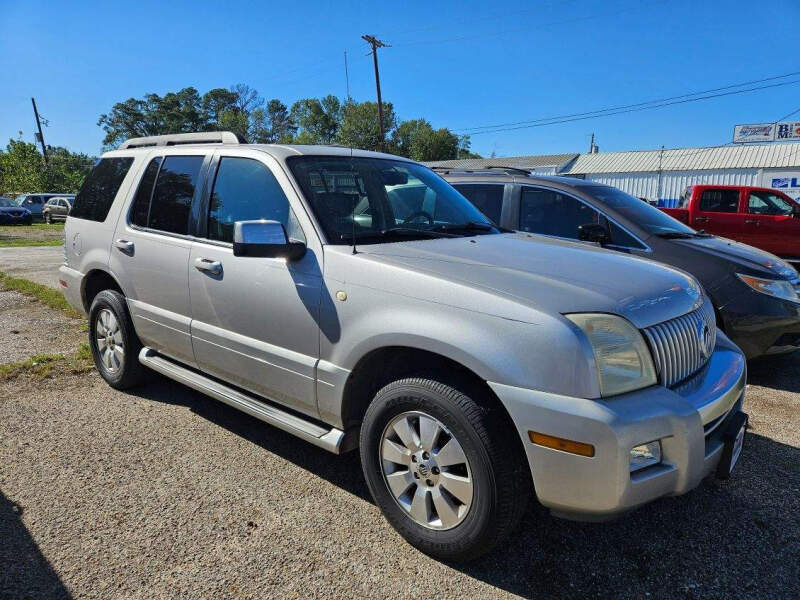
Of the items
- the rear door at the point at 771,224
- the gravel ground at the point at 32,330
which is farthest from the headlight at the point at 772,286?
the rear door at the point at 771,224

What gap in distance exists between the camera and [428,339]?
2297 mm

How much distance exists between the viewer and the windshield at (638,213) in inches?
209

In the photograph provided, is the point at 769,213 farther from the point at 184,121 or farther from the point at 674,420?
the point at 184,121

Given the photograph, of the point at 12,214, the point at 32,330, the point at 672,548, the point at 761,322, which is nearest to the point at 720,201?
the point at 761,322

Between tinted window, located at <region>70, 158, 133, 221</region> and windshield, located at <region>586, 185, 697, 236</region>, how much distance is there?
432 cm

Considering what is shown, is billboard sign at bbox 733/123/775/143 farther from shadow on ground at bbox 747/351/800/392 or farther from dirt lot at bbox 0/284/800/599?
dirt lot at bbox 0/284/800/599

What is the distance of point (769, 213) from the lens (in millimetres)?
11359

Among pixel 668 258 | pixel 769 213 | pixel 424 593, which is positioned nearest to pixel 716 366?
pixel 424 593

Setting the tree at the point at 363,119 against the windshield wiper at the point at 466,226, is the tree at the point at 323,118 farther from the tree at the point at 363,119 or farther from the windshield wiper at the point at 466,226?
the windshield wiper at the point at 466,226

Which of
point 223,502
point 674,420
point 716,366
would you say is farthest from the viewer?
point 223,502

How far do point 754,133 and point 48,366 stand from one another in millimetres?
44099

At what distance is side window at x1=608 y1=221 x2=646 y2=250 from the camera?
5.14 meters

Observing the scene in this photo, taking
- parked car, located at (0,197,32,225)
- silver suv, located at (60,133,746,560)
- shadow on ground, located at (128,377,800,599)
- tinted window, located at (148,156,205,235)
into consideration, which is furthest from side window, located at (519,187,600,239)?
parked car, located at (0,197,32,225)

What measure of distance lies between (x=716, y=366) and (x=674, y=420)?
80 centimetres
